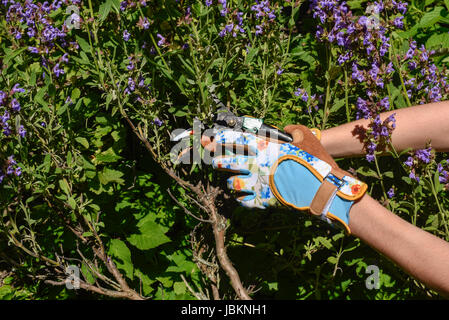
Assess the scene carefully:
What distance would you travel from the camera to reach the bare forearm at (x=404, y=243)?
164cm

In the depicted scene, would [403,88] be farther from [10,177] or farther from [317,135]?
[10,177]

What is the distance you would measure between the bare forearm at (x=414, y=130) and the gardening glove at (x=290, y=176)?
21 cm

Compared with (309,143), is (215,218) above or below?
below

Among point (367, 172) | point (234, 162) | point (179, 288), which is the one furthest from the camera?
point (179, 288)

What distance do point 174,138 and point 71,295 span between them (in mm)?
1269

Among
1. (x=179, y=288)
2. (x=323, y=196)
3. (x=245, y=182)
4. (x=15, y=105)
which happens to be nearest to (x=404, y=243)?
(x=323, y=196)

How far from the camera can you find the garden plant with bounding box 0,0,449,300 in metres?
1.96

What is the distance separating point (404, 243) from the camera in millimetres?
1724

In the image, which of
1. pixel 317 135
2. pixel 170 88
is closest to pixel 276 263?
pixel 317 135

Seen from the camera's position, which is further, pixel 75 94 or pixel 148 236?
pixel 148 236

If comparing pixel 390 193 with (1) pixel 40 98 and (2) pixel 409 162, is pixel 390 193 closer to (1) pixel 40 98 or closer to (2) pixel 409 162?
(2) pixel 409 162

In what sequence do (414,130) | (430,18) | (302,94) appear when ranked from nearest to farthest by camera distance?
(414,130), (302,94), (430,18)

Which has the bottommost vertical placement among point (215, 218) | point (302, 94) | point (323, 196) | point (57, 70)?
point (215, 218)

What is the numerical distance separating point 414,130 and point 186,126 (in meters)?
1.16
